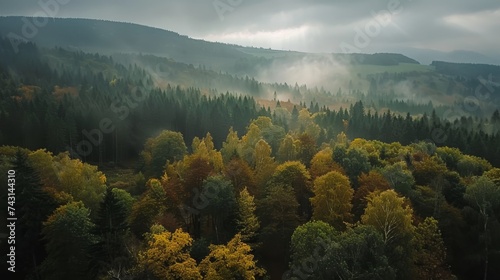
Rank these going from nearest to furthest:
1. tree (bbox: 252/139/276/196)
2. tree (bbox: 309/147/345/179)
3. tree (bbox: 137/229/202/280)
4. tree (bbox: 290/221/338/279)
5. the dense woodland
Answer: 1. tree (bbox: 137/229/202/280)
2. the dense woodland
3. tree (bbox: 290/221/338/279)
4. tree (bbox: 309/147/345/179)
5. tree (bbox: 252/139/276/196)

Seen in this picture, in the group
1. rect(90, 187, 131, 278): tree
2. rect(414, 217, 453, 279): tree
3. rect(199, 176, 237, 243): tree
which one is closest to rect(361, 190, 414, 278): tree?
rect(414, 217, 453, 279): tree

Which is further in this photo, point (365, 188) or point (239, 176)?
point (239, 176)

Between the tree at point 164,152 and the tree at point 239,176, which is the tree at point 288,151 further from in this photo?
the tree at point 164,152

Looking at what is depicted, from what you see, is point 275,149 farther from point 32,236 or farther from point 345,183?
point 32,236

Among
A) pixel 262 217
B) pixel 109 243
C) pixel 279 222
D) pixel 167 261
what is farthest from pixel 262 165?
pixel 109 243

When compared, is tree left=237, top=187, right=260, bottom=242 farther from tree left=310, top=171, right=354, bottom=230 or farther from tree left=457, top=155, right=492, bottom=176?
tree left=457, top=155, right=492, bottom=176

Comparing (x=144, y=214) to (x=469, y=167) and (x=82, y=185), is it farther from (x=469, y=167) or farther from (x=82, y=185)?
(x=469, y=167)
